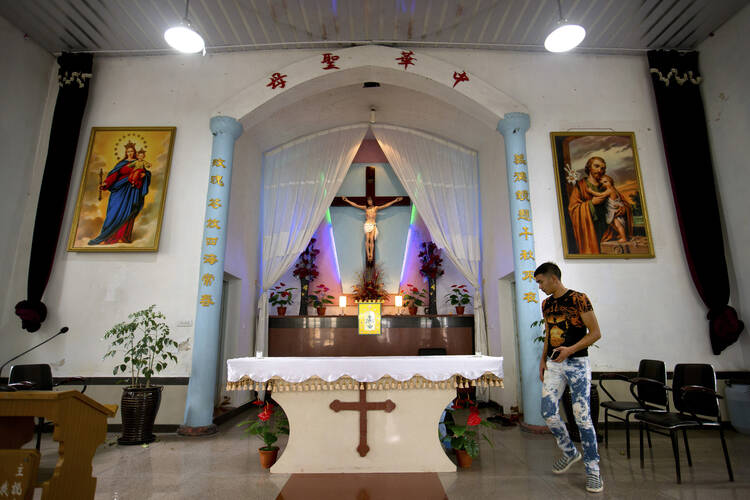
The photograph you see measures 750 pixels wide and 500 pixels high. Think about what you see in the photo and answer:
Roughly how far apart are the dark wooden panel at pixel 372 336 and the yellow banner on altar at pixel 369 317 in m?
0.79

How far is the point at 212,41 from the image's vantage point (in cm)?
607

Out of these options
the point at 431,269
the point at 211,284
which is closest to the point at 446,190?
the point at 431,269

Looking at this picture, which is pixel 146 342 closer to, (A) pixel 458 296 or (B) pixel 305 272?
(B) pixel 305 272

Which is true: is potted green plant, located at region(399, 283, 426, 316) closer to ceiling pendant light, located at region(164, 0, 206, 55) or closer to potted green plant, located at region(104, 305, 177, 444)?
potted green plant, located at region(104, 305, 177, 444)

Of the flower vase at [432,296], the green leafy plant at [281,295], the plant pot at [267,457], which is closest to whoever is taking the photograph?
the plant pot at [267,457]

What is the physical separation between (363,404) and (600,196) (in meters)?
4.44

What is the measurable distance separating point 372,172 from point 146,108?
473 centimetres

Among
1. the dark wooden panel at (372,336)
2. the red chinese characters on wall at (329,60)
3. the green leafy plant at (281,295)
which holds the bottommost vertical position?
the dark wooden panel at (372,336)

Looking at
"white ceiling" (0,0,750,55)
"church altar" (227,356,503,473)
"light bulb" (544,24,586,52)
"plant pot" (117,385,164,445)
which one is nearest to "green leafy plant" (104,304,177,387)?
"plant pot" (117,385,164,445)

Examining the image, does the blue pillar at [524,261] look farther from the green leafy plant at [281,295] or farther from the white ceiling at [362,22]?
the green leafy plant at [281,295]

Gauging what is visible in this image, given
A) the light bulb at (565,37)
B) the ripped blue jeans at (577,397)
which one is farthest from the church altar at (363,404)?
the light bulb at (565,37)

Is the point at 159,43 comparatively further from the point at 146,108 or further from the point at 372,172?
the point at 372,172

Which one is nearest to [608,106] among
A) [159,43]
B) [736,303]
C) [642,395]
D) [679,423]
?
[736,303]

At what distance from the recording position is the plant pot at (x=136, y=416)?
450 centimetres
